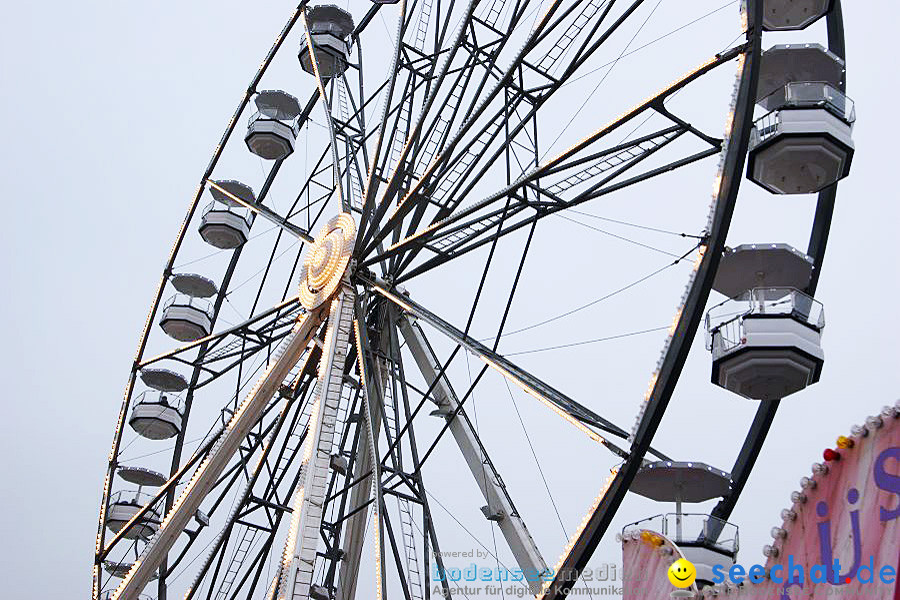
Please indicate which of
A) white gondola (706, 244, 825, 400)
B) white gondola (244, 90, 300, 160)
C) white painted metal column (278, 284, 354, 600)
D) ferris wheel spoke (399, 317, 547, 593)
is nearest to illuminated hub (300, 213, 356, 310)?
white painted metal column (278, 284, 354, 600)

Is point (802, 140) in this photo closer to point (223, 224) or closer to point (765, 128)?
point (765, 128)

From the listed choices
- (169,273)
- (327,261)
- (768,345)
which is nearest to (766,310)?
(768,345)

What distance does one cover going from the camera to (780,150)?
15.2m

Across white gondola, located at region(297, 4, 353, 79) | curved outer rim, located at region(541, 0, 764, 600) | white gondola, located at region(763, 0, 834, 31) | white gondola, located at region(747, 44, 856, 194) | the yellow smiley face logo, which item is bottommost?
the yellow smiley face logo

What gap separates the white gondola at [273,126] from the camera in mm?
25297

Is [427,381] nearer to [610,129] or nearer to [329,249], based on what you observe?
[329,249]

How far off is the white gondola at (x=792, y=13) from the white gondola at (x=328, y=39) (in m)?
10.3

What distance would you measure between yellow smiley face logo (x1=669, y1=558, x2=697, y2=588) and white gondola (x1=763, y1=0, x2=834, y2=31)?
7807 millimetres

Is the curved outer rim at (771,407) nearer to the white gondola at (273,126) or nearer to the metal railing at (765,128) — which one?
the metal railing at (765,128)

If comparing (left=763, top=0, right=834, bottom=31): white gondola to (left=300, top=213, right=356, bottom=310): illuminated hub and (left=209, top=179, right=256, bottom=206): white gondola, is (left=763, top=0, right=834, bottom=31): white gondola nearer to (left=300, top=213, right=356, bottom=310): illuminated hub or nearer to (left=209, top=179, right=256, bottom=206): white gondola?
(left=300, top=213, right=356, bottom=310): illuminated hub

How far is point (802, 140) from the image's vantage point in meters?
15.0

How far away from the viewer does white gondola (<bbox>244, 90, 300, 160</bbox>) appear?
83.0 ft

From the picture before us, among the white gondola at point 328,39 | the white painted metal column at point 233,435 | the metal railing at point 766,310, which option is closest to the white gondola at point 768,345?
the metal railing at point 766,310

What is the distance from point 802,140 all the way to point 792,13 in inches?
111
